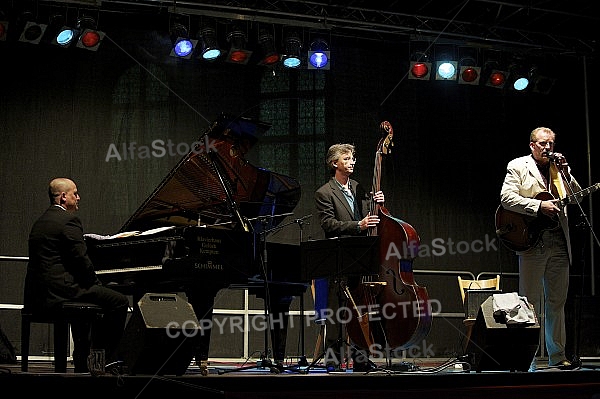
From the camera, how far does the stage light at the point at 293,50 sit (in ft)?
28.2

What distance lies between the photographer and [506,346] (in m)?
5.23

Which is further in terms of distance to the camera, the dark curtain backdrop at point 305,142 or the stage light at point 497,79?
the stage light at point 497,79

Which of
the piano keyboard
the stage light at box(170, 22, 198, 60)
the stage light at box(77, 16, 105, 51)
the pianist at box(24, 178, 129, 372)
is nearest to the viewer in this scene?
the pianist at box(24, 178, 129, 372)

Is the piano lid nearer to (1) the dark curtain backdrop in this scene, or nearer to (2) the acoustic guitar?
(2) the acoustic guitar

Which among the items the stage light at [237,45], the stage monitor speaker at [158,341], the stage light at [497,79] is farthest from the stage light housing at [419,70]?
the stage monitor speaker at [158,341]

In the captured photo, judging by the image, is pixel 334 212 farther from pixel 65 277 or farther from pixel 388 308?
pixel 65 277

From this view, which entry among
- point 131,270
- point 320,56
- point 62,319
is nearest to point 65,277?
point 62,319

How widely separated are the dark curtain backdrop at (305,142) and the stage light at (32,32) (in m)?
0.77

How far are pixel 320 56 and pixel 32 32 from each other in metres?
3.00

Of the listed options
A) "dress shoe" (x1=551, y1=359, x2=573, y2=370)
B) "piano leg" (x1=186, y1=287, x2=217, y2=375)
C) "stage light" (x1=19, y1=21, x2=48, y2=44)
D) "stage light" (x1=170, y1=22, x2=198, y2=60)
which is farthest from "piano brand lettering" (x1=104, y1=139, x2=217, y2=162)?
"dress shoe" (x1=551, y1=359, x2=573, y2=370)

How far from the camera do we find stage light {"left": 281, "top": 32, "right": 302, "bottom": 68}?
859 centimetres

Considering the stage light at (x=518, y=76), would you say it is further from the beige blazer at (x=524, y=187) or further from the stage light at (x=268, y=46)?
the beige blazer at (x=524, y=187)

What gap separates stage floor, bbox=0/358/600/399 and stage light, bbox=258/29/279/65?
4503 millimetres

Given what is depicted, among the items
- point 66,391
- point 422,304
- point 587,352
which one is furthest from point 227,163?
point 587,352
